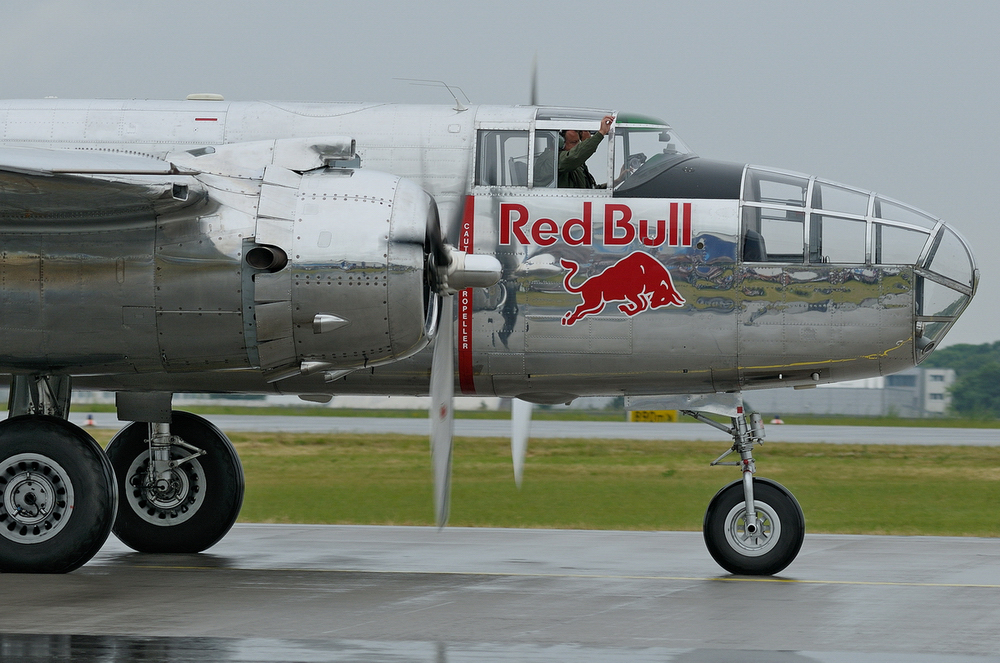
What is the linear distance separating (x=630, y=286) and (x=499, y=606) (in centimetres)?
328

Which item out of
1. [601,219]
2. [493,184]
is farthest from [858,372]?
[493,184]

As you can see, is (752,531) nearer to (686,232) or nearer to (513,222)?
(686,232)

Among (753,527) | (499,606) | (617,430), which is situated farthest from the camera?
(617,430)

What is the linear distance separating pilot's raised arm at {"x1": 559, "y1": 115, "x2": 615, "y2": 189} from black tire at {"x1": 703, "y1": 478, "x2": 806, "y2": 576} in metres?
3.14

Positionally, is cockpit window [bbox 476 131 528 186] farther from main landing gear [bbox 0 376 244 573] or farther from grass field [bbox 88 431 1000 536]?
grass field [bbox 88 431 1000 536]

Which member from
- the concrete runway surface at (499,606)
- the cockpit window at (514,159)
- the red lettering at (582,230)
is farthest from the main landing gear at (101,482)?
the red lettering at (582,230)

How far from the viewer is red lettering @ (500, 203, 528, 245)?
11273 millimetres

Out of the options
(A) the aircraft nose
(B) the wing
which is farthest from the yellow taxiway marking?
(B) the wing

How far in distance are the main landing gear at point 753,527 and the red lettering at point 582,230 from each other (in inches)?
90.1

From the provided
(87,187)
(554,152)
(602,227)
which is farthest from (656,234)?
(87,187)

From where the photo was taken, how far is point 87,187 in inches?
372

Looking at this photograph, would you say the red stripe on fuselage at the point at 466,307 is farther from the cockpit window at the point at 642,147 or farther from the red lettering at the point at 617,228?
the cockpit window at the point at 642,147

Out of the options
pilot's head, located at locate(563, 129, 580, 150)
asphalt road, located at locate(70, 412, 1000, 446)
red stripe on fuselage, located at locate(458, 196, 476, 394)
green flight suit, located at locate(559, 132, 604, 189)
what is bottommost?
asphalt road, located at locate(70, 412, 1000, 446)

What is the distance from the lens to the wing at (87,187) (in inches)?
369
